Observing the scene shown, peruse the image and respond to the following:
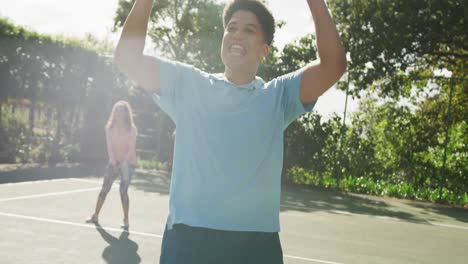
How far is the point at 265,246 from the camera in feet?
6.98

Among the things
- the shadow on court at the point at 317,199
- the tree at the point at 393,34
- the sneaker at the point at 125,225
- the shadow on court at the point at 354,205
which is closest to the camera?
the sneaker at the point at 125,225

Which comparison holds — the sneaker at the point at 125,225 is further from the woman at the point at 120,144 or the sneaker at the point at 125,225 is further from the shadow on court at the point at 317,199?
the shadow on court at the point at 317,199

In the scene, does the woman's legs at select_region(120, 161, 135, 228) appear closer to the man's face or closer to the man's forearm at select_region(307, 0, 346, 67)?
the man's face

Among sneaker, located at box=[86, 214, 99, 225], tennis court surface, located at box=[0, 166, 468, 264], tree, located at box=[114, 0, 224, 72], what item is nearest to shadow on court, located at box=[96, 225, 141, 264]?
tennis court surface, located at box=[0, 166, 468, 264]

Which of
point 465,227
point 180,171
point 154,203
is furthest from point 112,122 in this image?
point 465,227

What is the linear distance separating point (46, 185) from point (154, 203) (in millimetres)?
2531

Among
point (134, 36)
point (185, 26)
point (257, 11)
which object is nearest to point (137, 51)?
point (134, 36)

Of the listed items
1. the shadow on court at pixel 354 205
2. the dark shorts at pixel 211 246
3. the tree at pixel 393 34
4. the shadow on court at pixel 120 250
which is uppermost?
the tree at pixel 393 34

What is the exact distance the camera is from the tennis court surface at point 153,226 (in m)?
6.21

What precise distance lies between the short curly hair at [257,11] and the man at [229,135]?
28mm

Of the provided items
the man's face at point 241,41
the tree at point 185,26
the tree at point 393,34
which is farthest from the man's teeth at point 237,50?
the tree at point 185,26

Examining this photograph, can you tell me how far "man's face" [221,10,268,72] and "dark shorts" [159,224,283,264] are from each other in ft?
2.11

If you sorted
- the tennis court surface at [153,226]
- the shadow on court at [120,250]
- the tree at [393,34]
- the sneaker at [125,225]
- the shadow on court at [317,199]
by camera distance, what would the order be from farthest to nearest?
the tree at [393,34] → the shadow on court at [317,199] → the sneaker at [125,225] → the tennis court surface at [153,226] → the shadow on court at [120,250]

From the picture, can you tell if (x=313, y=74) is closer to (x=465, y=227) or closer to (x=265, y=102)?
(x=265, y=102)
